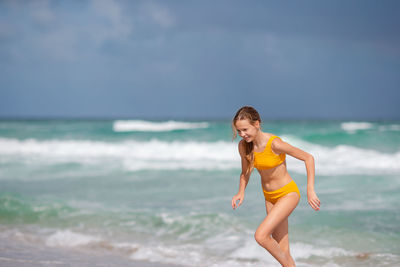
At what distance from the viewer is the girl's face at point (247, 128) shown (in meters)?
3.67

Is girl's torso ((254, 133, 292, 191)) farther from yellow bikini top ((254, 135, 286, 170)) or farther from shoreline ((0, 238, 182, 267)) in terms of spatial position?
shoreline ((0, 238, 182, 267))

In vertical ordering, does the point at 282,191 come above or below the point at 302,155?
below

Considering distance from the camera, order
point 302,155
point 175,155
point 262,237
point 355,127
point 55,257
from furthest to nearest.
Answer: point 355,127, point 175,155, point 55,257, point 302,155, point 262,237

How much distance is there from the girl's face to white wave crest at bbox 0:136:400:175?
9270 mm

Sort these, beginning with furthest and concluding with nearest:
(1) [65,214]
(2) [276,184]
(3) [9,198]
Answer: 1. (3) [9,198]
2. (1) [65,214]
3. (2) [276,184]

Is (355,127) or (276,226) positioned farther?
(355,127)

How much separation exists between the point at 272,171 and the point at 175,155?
15945 millimetres

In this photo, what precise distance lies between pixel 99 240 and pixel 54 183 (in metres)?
5.61

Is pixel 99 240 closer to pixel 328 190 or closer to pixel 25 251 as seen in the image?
pixel 25 251

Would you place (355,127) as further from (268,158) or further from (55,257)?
(268,158)

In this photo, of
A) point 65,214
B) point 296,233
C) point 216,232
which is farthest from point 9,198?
point 296,233

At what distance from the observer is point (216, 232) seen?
634 centimetres

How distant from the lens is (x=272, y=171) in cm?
386

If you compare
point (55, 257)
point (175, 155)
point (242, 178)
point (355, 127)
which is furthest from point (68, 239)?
point (355, 127)
